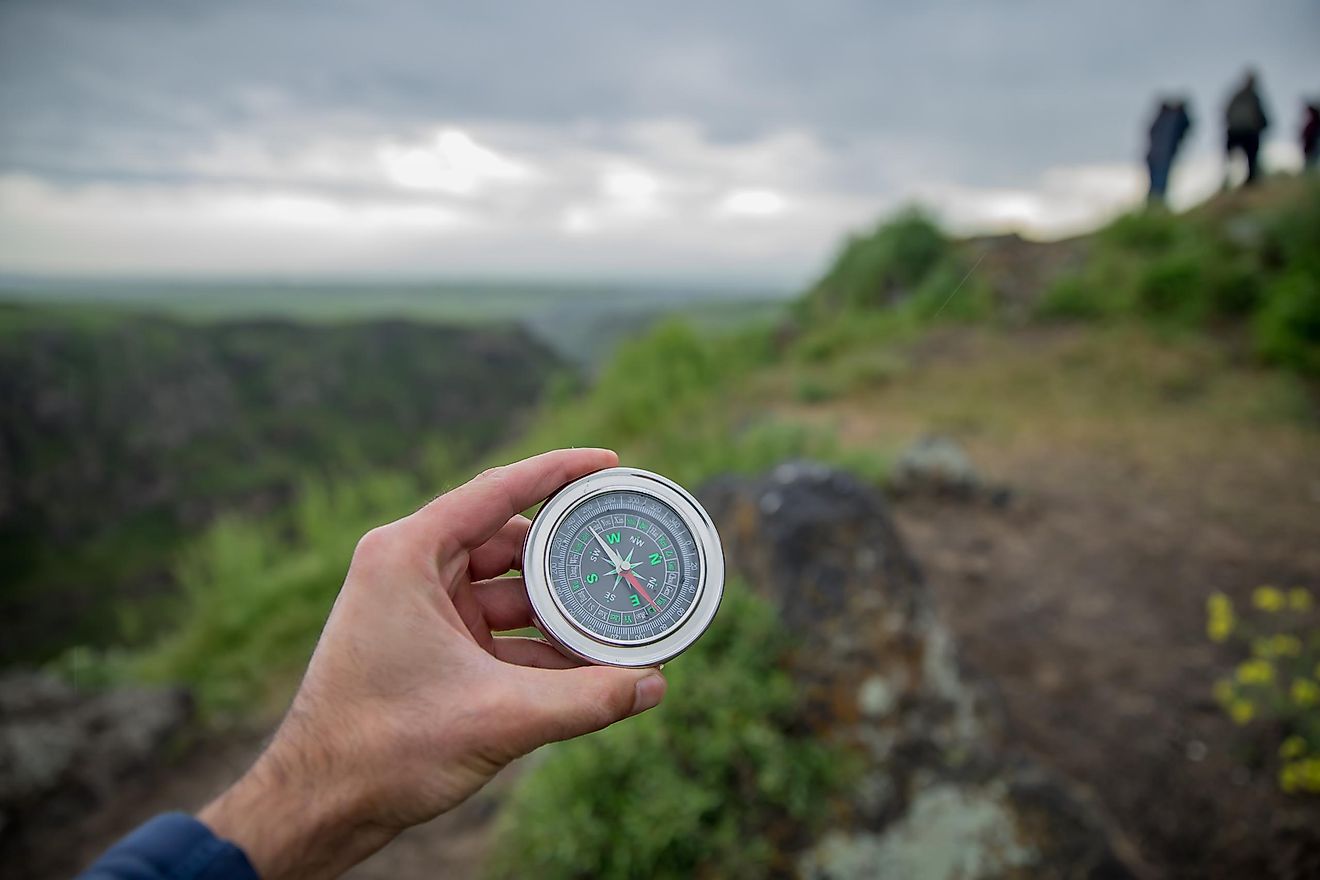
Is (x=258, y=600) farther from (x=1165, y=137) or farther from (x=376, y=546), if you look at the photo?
(x=1165, y=137)

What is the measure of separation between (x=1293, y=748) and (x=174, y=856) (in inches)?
200

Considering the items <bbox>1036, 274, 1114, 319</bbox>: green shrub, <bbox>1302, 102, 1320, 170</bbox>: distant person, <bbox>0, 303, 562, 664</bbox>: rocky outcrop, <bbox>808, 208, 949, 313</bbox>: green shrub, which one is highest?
<bbox>1302, 102, 1320, 170</bbox>: distant person

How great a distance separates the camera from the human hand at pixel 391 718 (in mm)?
1542

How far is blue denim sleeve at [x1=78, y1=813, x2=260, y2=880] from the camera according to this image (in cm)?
138

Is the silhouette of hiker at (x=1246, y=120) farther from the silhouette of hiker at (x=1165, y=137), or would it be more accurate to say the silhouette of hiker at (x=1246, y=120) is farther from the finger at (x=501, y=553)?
the finger at (x=501, y=553)

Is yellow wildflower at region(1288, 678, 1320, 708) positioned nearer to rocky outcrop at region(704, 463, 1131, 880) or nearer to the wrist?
rocky outcrop at region(704, 463, 1131, 880)

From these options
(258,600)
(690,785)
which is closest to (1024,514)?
(690,785)

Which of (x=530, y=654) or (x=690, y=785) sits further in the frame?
Result: (x=690, y=785)

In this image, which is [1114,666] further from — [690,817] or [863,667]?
[690,817]

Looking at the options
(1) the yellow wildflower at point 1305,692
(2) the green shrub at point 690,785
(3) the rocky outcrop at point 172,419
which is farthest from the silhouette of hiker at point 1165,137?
(3) the rocky outcrop at point 172,419


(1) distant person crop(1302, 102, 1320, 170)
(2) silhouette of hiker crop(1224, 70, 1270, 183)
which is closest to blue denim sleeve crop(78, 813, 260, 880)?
(2) silhouette of hiker crop(1224, 70, 1270, 183)

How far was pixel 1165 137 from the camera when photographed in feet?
47.4

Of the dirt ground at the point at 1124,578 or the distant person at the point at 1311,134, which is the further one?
the distant person at the point at 1311,134

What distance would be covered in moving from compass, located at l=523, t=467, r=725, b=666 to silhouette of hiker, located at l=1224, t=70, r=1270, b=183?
16507 mm
